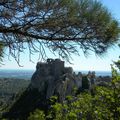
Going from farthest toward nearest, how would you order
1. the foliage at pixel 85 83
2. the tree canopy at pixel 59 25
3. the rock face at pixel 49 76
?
1. the rock face at pixel 49 76
2. the foliage at pixel 85 83
3. the tree canopy at pixel 59 25

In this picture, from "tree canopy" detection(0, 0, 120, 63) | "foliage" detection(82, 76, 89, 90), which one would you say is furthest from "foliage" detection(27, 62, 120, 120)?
"foliage" detection(82, 76, 89, 90)

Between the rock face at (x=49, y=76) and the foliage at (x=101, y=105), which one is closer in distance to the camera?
the foliage at (x=101, y=105)

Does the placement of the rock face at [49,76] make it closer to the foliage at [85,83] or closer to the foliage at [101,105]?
the foliage at [85,83]

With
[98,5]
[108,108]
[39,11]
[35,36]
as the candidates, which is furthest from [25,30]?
[108,108]

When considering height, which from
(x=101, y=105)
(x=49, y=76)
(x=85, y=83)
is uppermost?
(x=49, y=76)

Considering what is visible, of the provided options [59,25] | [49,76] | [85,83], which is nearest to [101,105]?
[59,25]

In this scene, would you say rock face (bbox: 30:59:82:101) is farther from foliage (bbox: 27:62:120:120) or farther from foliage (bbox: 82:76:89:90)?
foliage (bbox: 27:62:120:120)

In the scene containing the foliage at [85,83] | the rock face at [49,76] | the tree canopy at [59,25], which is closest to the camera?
the tree canopy at [59,25]

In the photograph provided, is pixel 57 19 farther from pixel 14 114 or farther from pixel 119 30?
pixel 14 114

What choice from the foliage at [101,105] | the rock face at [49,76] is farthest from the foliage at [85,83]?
the foliage at [101,105]

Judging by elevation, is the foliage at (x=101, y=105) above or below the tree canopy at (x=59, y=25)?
below

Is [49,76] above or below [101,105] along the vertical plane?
above

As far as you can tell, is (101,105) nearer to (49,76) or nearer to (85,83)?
Result: (85,83)

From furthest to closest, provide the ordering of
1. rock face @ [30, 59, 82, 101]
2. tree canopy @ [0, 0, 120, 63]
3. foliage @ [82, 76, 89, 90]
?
1. rock face @ [30, 59, 82, 101]
2. foliage @ [82, 76, 89, 90]
3. tree canopy @ [0, 0, 120, 63]
